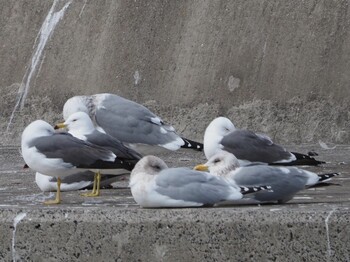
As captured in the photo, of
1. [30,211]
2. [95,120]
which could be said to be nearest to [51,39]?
[95,120]

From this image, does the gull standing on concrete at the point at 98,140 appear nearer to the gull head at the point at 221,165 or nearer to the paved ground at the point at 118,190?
the paved ground at the point at 118,190

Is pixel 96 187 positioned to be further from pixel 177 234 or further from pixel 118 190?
pixel 177 234

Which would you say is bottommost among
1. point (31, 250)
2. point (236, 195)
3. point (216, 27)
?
→ point (31, 250)

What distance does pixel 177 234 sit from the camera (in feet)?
21.3

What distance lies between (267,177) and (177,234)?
92 cm

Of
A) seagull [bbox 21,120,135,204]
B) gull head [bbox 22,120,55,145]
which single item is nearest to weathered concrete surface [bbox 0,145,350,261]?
seagull [bbox 21,120,135,204]

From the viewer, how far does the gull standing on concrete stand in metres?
8.24

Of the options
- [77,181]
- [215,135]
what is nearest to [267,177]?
[215,135]

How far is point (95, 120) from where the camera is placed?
32.7 feet

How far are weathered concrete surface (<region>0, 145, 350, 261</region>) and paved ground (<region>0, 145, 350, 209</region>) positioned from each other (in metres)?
0.27

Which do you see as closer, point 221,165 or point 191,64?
point 221,165

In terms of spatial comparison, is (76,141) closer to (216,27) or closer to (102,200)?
(102,200)

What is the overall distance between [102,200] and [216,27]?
8.17 m

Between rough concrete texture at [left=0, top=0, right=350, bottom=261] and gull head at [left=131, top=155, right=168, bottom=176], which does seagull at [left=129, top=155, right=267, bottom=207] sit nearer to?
gull head at [left=131, top=155, right=168, bottom=176]
